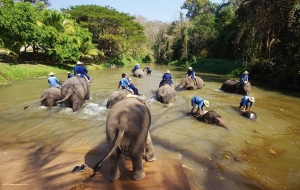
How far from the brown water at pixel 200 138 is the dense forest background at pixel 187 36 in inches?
287

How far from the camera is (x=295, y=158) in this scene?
5.15 m

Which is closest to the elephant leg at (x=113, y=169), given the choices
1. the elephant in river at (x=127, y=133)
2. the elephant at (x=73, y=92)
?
the elephant in river at (x=127, y=133)

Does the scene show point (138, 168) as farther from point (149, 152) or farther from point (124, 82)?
point (124, 82)

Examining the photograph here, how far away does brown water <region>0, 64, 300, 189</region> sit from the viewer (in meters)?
4.41

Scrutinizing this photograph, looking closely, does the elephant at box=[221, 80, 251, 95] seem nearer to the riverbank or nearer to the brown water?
the brown water

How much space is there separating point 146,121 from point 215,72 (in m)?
22.9

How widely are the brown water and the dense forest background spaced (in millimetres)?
7292

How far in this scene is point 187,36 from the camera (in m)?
37.2

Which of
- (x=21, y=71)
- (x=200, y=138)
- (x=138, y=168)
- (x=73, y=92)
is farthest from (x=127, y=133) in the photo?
(x=21, y=71)

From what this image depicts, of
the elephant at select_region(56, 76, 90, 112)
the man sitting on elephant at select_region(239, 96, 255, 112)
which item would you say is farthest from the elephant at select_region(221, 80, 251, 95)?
the elephant at select_region(56, 76, 90, 112)

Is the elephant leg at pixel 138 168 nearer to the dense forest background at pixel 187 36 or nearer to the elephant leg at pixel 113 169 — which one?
the elephant leg at pixel 113 169

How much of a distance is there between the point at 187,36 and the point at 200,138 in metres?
33.3

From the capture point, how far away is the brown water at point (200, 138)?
441cm

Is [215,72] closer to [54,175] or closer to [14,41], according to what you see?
[14,41]
